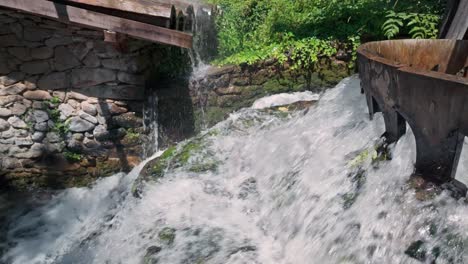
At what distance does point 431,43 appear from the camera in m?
3.30

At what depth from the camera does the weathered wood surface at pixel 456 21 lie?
4227 mm

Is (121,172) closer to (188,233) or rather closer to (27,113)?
(27,113)

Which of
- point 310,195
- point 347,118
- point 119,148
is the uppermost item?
point 347,118

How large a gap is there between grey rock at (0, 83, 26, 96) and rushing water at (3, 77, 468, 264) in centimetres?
185

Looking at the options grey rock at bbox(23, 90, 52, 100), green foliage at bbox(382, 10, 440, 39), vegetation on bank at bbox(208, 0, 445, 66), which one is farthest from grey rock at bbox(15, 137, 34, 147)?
green foliage at bbox(382, 10, 440, 39)

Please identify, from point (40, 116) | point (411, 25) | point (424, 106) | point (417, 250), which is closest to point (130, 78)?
point (40, 116)

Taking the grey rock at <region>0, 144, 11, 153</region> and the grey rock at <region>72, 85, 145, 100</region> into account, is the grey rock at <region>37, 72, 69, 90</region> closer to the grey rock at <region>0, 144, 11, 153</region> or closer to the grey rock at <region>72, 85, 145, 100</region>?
the grey rock at <region>72, 85, 145, 100</region>

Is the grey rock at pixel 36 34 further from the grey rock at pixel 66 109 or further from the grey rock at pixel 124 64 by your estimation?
the grey rock at pixel 66 109

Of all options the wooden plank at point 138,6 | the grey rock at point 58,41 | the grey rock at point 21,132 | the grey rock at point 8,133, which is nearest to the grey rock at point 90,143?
the grey rock at point 21,132

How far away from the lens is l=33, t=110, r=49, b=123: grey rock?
5.51 m

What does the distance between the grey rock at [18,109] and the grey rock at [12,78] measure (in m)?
0.30

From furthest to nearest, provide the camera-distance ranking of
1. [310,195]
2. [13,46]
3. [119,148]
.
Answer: [119,148]
[13,46]
[310,195]

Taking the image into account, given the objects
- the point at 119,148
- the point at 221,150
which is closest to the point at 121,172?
the point at 119,148

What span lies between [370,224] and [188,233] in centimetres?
148
